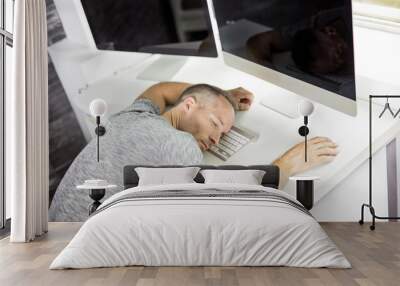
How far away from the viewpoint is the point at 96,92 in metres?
7.77

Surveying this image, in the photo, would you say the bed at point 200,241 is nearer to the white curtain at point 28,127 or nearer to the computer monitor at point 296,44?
the white curtain at point 28,127

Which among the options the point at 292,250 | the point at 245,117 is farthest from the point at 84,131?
the point at 292,250

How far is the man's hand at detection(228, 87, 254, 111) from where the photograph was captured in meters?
7.69

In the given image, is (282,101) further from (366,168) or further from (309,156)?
(366,168)

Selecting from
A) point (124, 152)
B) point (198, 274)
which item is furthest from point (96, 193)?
point (198, 274)

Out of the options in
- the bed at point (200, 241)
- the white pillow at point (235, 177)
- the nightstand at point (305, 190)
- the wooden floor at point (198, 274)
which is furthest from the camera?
the nightstand at point (305, 190)

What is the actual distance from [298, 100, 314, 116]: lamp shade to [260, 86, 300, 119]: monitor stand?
0.77 ft

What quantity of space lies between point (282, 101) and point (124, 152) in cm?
217

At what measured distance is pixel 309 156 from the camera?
767 centimetres

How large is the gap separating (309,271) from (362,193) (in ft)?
11.4

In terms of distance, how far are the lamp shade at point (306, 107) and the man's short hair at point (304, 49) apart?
0.49 m

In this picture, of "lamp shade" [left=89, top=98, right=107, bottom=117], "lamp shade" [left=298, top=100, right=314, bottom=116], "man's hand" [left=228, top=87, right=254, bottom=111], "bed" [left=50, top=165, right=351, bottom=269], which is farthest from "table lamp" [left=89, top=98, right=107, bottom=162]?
"bed" [left=50, top=165, right=351, bottom=269]

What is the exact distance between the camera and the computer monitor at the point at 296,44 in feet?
24.7

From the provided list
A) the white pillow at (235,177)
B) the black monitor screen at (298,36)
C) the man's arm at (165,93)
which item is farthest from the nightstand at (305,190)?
the man's arm at (165,93)
